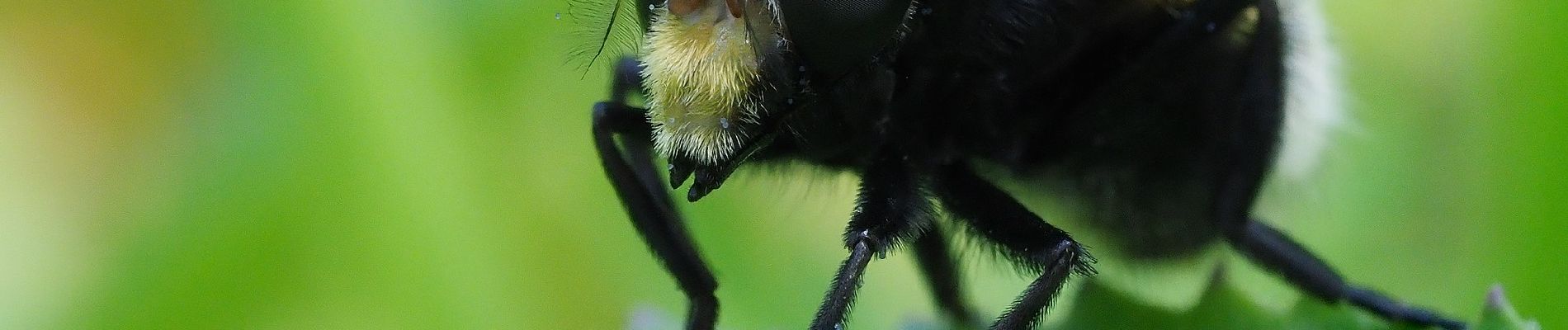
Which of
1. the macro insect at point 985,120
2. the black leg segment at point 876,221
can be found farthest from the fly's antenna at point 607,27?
the black leg segment at point 876,221

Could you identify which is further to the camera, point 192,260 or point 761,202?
point 761,202

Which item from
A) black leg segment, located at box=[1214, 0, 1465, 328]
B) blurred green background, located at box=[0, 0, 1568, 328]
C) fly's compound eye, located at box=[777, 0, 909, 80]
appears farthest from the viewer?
blurred green background, located at box=[0, 0, 1568, 328]

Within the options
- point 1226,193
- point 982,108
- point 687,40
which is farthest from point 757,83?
point 1226,193

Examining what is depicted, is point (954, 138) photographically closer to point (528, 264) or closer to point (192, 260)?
point (528, 264)

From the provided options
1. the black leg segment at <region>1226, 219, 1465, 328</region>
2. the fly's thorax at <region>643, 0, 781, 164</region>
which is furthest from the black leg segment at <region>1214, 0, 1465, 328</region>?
the fly's thorax at <region>643, 0, 781, 164</region>

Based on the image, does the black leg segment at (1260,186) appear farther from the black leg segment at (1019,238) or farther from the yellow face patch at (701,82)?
the yellow face patch at (701,82)

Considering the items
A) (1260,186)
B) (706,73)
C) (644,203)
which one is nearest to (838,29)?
(706,73)

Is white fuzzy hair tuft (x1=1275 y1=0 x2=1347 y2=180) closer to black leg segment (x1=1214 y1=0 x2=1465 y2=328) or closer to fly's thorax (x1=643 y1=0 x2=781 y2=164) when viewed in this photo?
black leg segment (x1=1214 y1=0 x2=1465 y2=328)

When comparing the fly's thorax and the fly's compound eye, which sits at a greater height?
the fly's compound eye

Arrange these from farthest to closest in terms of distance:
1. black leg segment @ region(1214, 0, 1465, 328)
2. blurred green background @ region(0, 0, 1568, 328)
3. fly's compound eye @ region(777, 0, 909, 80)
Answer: blurred green background @ region(0, 0, 1568, 328) < black leg segment @ region(1214, 0, 1465, 328) < fly's compound eye @ region(777, 0, 909, 80)
